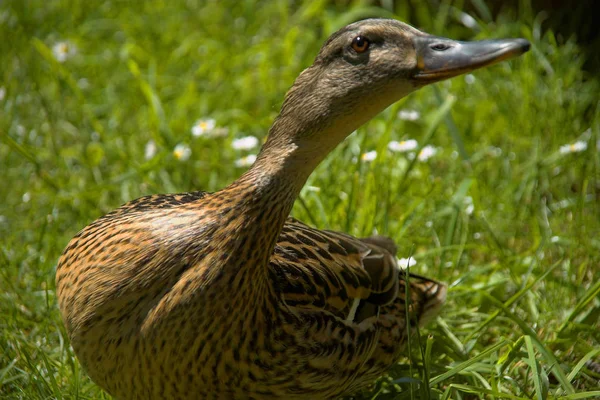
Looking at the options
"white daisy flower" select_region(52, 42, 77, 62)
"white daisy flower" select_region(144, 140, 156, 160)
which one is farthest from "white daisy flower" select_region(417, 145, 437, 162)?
"white daisy flower" select_region(52, 42, 77, 62)

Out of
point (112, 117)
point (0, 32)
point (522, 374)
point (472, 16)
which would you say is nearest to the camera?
point (522, 374)

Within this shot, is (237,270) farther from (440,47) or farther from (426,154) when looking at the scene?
(426,154)

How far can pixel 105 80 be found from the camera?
4.91m

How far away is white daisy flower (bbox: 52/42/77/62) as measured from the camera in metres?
4.84

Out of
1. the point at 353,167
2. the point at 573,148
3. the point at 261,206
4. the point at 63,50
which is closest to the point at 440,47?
the point at 261,206

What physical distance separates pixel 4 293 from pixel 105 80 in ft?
6.87

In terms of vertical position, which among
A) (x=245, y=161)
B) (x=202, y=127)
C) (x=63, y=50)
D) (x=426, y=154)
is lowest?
(x=426, y=154)

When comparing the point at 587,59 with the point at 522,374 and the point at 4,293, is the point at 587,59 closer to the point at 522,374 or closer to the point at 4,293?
the point at 522,374

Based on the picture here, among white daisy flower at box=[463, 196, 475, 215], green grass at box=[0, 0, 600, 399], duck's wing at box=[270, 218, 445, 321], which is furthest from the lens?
white daisy flower at box=[463, 196, 475, 215]

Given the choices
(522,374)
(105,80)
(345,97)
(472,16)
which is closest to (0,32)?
(105,80)

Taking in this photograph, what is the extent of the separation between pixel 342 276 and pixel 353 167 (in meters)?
1.10

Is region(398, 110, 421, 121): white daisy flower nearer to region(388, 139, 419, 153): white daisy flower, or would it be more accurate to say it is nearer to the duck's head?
region(388, 139, 419, 153): white daisy flower

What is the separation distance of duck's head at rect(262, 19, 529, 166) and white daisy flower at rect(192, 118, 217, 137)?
5.87ft

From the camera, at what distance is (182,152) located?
159 inches
